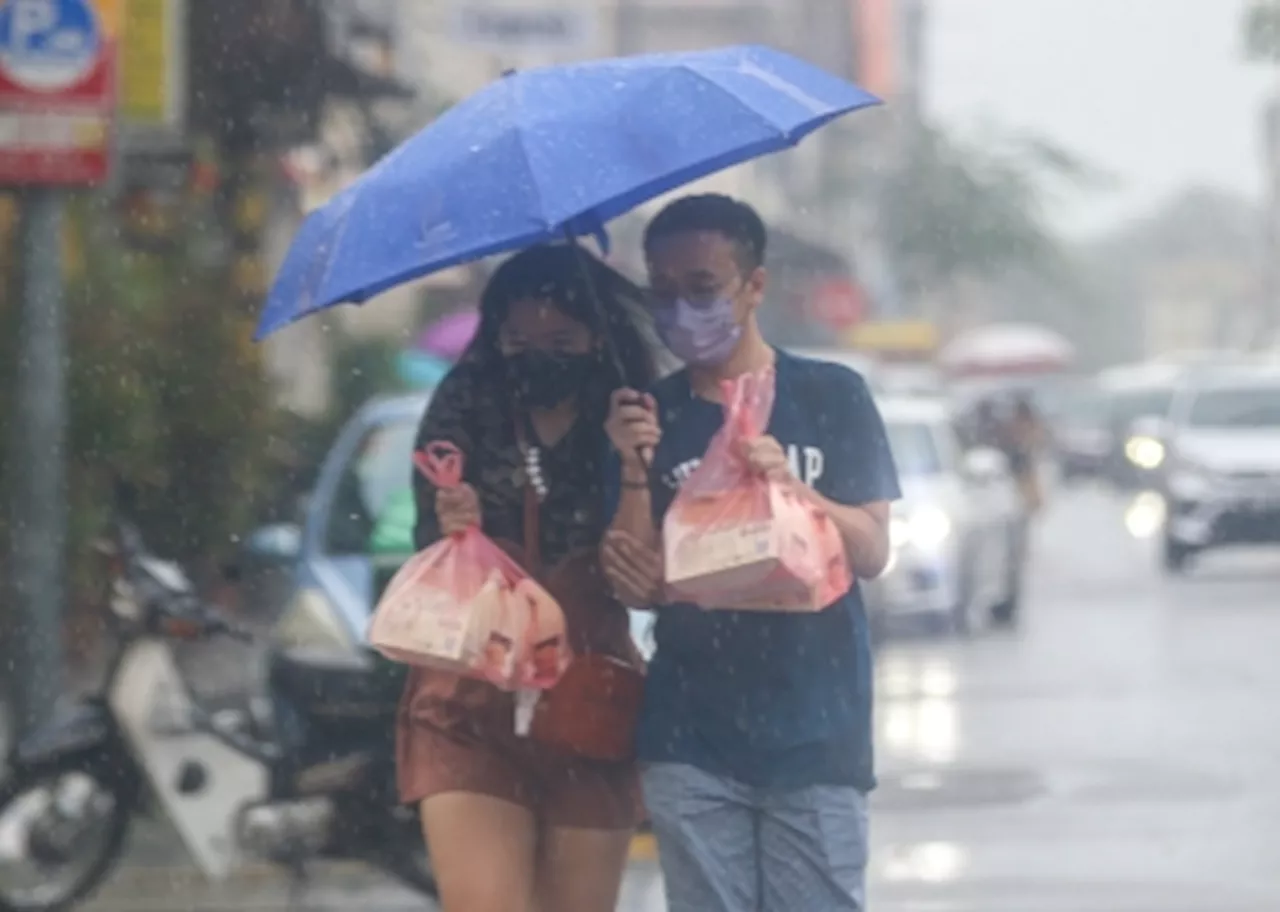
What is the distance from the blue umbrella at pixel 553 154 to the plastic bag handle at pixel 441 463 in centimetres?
29

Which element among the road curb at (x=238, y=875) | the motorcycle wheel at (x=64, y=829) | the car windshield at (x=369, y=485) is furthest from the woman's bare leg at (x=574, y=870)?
the car windshield at (x=369, y=485)

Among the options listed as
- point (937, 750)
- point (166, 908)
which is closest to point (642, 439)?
point (166, 908)

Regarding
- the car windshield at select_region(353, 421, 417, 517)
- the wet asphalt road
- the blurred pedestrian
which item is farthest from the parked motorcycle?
the blurred pedestrian

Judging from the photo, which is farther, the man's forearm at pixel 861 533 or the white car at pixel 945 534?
the white car at pixel 945 534

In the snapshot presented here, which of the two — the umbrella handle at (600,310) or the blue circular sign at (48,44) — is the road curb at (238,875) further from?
the umbrella handle at (600,310)

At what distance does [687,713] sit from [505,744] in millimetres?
369

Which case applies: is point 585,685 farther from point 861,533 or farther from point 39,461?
point 39,461

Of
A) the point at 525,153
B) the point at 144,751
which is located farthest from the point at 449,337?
the point at 525,153

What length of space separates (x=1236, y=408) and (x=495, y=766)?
72.3 ft

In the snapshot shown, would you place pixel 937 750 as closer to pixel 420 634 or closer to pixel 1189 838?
pixel 1189 838

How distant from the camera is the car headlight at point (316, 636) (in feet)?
28.2

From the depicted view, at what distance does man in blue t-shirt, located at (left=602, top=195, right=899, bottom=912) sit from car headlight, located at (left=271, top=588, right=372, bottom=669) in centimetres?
373

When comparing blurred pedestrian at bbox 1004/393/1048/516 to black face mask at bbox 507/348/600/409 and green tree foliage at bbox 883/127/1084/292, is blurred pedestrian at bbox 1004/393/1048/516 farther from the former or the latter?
green tree foliage at bbox 883/127/1084/292

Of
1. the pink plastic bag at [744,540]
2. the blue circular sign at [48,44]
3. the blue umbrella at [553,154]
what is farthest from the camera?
the blue circular sign at [48,44]
